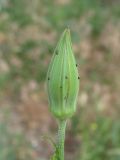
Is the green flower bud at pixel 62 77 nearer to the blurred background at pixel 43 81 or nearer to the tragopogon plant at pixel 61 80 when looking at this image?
the tragopogon plant at pixel 61 80

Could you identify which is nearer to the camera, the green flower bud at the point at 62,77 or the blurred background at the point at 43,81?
the green flower bud at the point at 62,77

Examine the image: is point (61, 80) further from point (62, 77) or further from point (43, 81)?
point (43, 81)

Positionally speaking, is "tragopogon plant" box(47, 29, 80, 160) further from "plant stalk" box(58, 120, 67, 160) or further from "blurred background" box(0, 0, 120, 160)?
"blurred background" box(0, 0, 120, 160)

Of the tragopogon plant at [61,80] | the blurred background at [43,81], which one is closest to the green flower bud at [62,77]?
the tragopogon plant at [61,80]

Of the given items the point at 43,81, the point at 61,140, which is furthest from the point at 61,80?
the point at 43,81

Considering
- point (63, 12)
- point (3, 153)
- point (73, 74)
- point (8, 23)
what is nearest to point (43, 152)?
point (3, 153)

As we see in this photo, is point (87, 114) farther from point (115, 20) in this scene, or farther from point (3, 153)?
point (115, 20)

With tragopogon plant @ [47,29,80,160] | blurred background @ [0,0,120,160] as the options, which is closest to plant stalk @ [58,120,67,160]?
tragopogon plant @ [47,29,80,160]
